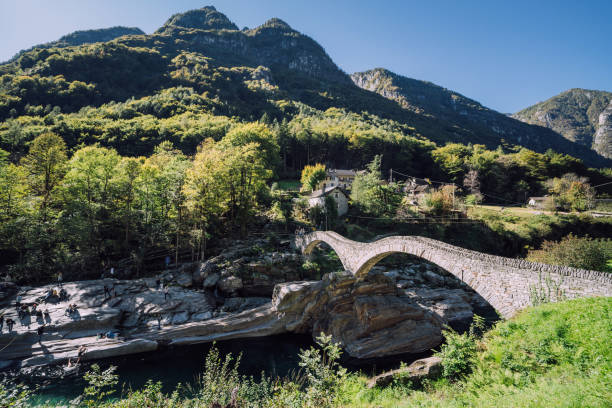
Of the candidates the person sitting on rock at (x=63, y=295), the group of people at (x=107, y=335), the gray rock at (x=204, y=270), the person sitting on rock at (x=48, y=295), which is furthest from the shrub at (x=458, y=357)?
the person sitting on rock at (x=48, y=295)

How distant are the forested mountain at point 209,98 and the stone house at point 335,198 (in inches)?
1054

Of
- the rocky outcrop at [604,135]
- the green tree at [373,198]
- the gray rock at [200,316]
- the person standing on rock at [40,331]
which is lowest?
the gray rock at [200,316]

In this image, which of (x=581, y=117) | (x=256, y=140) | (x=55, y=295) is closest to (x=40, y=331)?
(x=55, y=295)

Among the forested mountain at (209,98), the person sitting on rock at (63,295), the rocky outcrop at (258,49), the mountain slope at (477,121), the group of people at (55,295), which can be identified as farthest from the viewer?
the rocky outcrop at (258,49)

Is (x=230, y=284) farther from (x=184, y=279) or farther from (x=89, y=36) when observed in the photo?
(x=89, y=36)

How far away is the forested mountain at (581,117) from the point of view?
14745cm

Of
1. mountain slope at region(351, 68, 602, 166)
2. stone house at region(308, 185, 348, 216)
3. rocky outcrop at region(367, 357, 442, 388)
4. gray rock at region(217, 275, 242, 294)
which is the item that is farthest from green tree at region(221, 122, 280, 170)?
mountain slope at region(351, 68, 602, 166)

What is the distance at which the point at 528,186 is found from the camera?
59875 millimetres

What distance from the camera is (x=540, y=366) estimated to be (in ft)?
19.7

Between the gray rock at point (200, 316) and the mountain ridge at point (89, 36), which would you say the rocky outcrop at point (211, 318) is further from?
the mountain ridge at point (89, 36)

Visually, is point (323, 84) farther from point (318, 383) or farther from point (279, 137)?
point (318, 383)

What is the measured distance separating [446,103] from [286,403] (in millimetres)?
241009

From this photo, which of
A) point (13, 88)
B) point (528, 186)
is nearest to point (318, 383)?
point (528, 186)

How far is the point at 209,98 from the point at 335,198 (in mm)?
80807
